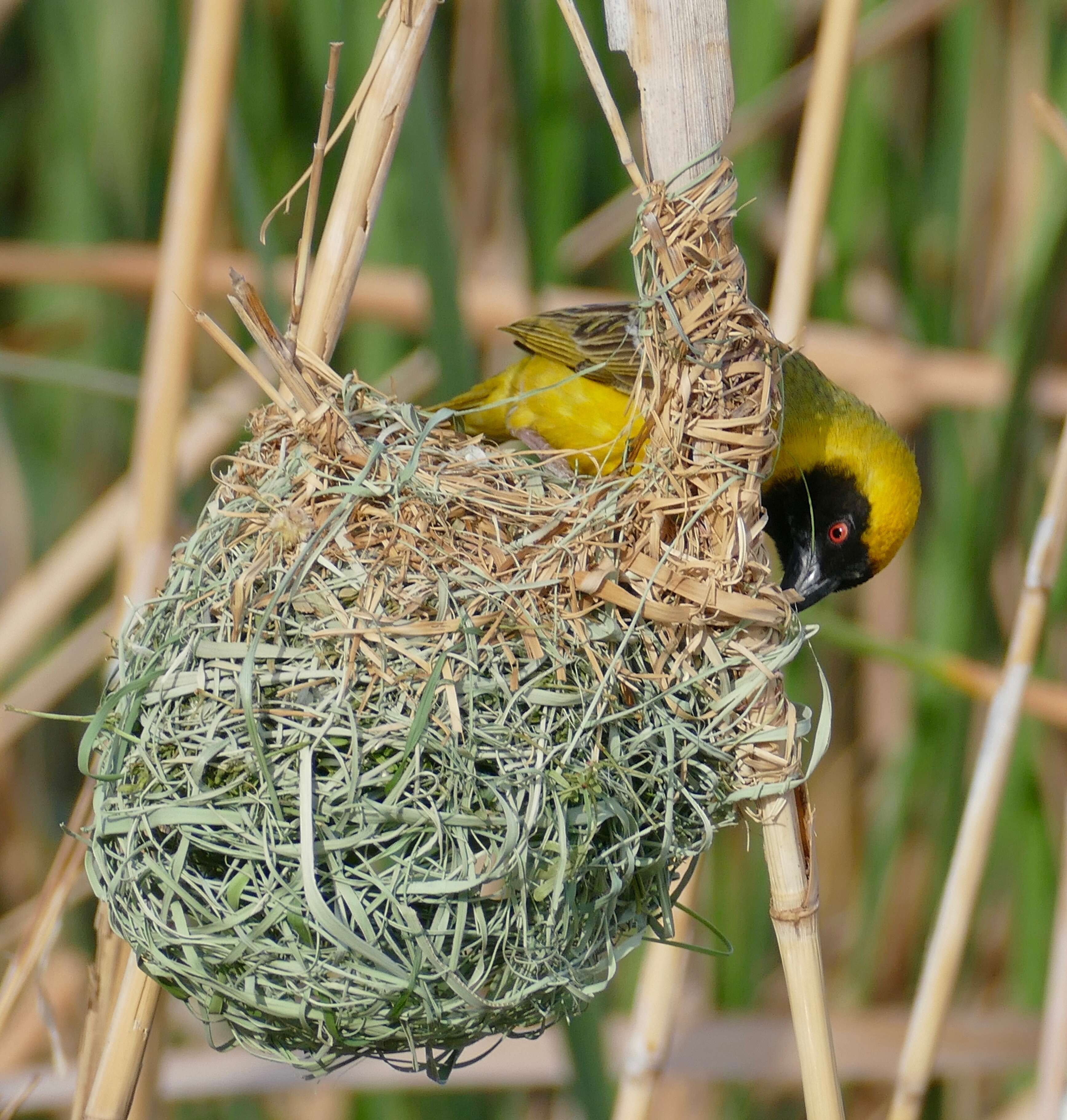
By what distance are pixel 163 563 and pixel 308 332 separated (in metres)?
0.50

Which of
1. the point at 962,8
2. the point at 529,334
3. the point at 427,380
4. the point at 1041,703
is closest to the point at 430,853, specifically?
the point at 529,334

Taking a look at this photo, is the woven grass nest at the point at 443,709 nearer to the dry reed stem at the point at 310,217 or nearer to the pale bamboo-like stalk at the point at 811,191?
the dry reed stem at the point at 310,217

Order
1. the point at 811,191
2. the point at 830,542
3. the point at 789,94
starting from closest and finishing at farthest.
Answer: the point at 811,191
the point at 830,542
the point at 789,94

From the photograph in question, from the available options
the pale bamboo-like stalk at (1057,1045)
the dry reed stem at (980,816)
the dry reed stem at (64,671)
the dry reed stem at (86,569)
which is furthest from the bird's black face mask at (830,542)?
the dry reed stem at (64,671)

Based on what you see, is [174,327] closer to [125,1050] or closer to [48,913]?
[48,913]

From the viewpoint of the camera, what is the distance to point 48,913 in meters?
1.75

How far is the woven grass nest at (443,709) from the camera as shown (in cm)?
137

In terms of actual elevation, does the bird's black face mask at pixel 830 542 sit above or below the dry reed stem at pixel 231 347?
below

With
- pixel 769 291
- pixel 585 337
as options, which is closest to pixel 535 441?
pixel 585 337

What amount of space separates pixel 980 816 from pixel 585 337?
46.7 inches

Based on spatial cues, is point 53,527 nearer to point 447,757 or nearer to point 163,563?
point 163,563

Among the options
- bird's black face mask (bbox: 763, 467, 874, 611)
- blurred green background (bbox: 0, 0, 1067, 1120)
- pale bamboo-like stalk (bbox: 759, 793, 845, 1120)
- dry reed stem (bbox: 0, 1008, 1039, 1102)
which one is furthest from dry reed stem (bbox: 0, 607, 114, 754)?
pale bamboo-like stalk (bbox: 759, 793, 845, 1120)

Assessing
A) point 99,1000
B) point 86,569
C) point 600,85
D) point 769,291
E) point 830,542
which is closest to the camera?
point 600,85

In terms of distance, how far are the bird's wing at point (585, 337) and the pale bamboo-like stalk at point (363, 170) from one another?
859 mm
